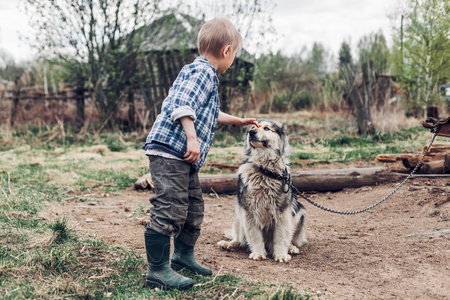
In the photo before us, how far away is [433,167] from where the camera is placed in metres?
5.25

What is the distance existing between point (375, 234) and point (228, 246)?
1.63 m

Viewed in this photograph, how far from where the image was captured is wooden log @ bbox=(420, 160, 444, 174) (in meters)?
5.19

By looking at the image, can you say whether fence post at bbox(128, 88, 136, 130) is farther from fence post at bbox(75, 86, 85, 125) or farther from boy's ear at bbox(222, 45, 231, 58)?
boy's ear at bbox(222, 45, 231, 58)

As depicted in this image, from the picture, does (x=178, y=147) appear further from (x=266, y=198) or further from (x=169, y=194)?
(x=266, y=198)

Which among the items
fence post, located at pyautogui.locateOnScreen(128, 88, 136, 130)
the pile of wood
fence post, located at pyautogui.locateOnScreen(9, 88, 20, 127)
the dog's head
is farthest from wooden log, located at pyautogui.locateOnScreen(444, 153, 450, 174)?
fence post, located at pyautogui.locateOnScreen(9, 88, 20, 127)

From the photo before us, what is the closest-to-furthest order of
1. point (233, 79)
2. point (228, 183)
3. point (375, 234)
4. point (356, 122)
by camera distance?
point (375, 234) → point (228, 183) → point (356, 122) → point (233, 79)

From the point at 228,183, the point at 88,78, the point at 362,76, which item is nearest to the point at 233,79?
the point at 362,76

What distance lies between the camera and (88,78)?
474 inches

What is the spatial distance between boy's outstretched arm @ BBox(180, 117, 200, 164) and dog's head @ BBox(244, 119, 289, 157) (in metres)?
1.03

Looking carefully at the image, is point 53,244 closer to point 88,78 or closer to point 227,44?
point 227,44

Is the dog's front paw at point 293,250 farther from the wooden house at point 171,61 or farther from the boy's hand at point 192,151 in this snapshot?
the wooden house at point 171,61

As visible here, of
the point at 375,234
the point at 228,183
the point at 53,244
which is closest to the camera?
the point at 53,244

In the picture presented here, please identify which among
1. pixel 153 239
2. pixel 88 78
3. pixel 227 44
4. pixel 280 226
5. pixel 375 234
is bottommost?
pixel 375 234

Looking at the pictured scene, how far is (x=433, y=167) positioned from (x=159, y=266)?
4431mm
